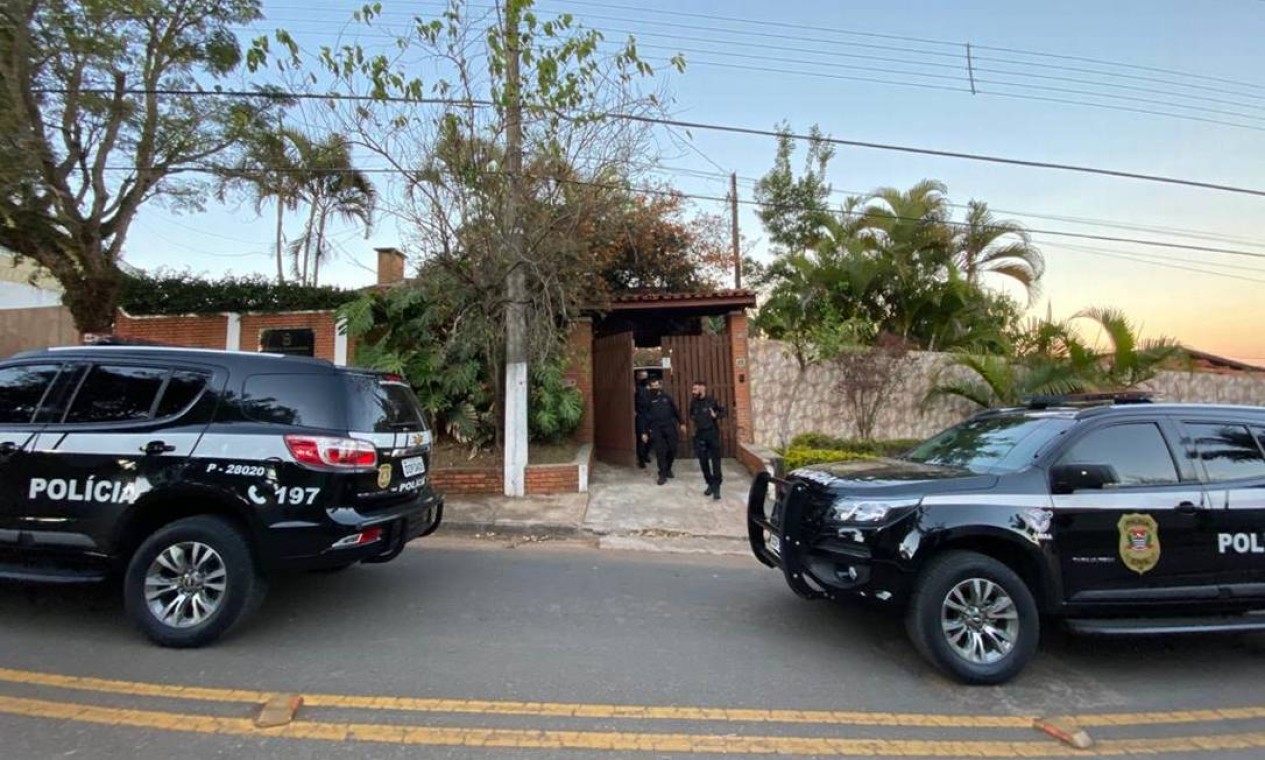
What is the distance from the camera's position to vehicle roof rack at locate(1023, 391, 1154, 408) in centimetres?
501

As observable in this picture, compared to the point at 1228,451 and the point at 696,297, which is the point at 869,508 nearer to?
the point at 1228,451

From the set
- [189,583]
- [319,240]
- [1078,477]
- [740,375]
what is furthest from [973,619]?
[319,240]

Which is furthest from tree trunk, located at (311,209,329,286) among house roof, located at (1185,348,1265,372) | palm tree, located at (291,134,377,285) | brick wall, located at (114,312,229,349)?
house roof, located at (1185,348,1265,372)

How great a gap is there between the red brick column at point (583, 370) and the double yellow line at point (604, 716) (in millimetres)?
8620

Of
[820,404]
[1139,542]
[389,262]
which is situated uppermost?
[389,262]

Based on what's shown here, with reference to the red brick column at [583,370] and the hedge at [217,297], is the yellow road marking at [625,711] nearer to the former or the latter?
the red brick column at [583,370]

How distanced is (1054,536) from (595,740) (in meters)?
2.93

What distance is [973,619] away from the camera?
418cm

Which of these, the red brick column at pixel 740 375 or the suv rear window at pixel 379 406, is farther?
the red brick column at pixel 740 375

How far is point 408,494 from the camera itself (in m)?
5.14

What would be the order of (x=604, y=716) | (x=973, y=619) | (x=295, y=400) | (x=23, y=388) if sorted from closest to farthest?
(x=604, y=716), (x=973, y=619), (x=295, y=400), (x=23, y=388)

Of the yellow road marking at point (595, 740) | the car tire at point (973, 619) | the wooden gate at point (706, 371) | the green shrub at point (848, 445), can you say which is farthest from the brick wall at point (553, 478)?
the yellow road marking at point (595, 740)

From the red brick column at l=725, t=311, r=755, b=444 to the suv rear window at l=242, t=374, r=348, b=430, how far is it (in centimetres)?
910

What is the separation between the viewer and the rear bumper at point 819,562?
420 cm
